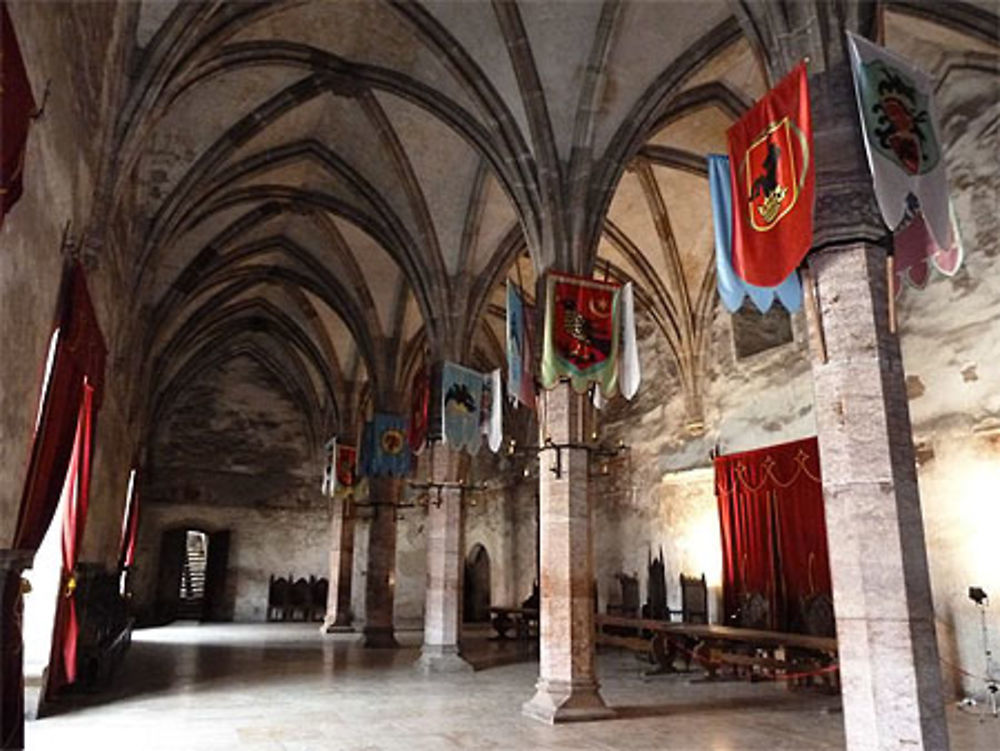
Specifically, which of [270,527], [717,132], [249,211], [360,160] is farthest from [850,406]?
[270,527]

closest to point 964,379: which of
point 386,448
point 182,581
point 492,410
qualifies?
point 492,410

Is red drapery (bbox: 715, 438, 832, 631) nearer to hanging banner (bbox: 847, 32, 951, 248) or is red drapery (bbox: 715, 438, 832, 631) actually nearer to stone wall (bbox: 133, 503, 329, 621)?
hanging banner (bbox: 847, 32, 951, 248)

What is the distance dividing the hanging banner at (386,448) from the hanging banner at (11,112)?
39.3ft

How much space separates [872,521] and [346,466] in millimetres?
15280

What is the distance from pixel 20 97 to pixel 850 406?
514 cm

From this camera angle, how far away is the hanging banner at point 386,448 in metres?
15.7

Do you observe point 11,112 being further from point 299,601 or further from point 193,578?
point 193,578

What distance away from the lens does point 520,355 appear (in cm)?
945

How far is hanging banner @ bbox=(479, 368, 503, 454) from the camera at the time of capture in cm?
1104

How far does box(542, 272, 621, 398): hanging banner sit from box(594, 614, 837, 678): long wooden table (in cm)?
409

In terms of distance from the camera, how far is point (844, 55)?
601 centimetres

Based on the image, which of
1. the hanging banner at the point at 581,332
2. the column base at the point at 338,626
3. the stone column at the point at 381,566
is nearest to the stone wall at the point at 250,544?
the column base at the point at 338,626

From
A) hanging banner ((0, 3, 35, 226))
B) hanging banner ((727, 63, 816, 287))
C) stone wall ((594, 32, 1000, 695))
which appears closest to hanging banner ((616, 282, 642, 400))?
hanging banner ((727, 63, 816, 287))

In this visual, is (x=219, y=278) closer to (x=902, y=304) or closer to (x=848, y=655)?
(x=902, y=304)
